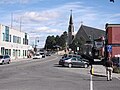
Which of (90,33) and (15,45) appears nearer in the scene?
(15,45)

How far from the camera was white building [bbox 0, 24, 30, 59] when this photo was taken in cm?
8131

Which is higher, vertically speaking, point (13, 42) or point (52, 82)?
point (13, 42)

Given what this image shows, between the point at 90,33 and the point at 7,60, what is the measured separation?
114 meters

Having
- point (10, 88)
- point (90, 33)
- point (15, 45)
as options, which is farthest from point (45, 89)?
point (90, 33)

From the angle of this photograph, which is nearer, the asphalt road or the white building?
the asphalt road

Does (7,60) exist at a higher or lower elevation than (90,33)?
lower

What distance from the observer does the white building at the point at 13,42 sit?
81312 millimetres

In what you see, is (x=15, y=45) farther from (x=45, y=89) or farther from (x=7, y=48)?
(x=45, y=89)

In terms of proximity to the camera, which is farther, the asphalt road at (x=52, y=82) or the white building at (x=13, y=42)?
the white building at (x=13, y=42)

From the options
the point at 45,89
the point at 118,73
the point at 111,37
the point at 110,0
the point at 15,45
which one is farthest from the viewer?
the point at 15,45

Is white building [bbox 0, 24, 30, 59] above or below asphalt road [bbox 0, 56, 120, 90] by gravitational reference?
above

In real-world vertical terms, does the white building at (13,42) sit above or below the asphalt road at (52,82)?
above

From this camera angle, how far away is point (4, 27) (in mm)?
82875

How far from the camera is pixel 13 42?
94.0 metres
